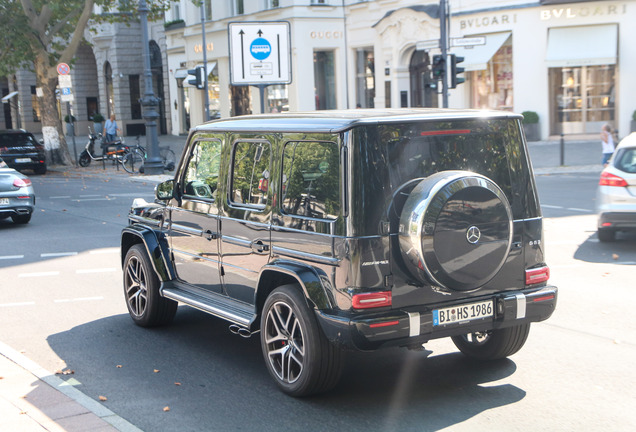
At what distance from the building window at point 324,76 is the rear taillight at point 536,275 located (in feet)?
120

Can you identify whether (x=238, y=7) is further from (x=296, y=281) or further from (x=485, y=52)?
(x=296, y=281)

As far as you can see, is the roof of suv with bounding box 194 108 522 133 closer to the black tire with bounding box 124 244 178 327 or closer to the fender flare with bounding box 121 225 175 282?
the fender flare with bounding box 121 225 175 282

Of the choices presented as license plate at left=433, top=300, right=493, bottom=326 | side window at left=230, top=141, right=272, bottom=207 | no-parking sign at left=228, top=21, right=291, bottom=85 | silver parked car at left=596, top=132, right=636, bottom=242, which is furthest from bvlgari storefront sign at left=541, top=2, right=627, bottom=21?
license plate at left=433, top=300, right=493, bottom=326

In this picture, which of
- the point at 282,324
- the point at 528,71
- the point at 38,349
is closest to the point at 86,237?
the point at 38,349

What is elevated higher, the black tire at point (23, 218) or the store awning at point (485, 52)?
the store awning at point (485, 52)

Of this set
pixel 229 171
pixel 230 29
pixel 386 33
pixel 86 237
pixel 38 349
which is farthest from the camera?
pixel 386 33

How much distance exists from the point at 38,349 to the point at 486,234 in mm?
3903

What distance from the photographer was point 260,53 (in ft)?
60.5

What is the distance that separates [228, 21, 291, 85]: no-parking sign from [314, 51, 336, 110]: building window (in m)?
23.6

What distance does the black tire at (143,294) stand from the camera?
762 cm

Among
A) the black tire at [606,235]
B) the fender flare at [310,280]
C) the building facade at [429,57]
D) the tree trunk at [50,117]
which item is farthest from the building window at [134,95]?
the fender flare at [310,280]

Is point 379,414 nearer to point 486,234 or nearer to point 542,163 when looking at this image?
point 486,234

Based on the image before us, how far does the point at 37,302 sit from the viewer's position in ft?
30.1

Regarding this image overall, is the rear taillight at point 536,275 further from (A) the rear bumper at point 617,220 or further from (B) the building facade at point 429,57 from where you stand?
(B) the building facade at point 429,57
